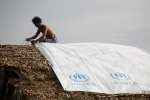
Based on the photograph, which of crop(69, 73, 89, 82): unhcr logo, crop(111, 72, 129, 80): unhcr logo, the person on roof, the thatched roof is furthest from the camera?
the person on roof

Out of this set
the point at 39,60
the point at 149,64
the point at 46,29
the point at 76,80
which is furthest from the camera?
the point at 46,29

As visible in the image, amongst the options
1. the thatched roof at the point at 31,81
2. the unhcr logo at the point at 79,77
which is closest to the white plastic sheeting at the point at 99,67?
the unhcr logo at the point at 79,77

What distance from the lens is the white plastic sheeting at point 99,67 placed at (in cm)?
891

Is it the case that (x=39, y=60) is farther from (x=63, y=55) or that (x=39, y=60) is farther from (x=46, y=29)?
(x=46, y=29)

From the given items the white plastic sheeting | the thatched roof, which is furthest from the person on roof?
the thatched roof

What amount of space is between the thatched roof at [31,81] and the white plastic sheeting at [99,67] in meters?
0.15

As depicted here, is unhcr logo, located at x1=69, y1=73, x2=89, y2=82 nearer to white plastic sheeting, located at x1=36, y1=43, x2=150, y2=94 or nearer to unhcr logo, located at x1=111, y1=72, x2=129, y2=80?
white plastic sheeting, located at x1=36, y1=43, x2=150, y2=94

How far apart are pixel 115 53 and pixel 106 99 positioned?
230cm

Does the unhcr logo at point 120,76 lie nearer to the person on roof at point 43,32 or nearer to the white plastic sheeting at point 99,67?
the white plastic sheeting at point 99,67

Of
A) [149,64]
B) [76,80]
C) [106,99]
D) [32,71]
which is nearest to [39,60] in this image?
[32,71]

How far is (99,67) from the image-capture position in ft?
31.8

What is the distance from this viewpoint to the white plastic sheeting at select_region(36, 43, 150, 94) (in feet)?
29.2

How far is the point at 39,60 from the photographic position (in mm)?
9656

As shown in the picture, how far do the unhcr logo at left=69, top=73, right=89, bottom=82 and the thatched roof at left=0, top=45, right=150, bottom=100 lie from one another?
0.35m
